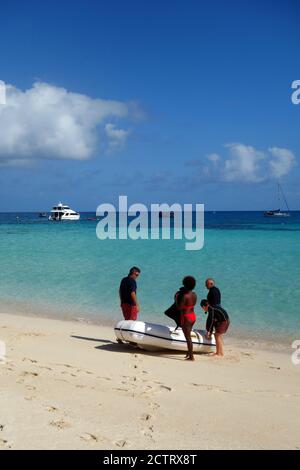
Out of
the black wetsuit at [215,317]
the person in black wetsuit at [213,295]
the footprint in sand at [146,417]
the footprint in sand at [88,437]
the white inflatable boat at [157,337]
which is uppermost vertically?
the person in black wetsuit at [213,295]

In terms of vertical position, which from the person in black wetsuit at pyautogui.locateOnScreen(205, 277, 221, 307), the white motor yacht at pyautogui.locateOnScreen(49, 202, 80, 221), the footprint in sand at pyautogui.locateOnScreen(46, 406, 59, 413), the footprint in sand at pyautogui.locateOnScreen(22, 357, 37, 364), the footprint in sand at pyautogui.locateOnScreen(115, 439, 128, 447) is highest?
the white motor yacht at pyautogui.locateOnScreen(49, 202, 80, 221)

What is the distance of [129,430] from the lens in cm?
519

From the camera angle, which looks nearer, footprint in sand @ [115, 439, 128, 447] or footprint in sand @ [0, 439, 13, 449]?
footprint in sand @ [0, 439, 13, 449]

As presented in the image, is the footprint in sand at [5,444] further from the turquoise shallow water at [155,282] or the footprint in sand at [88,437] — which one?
the turquoise shallow water at [155,282]

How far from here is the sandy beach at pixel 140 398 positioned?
5.03 metres

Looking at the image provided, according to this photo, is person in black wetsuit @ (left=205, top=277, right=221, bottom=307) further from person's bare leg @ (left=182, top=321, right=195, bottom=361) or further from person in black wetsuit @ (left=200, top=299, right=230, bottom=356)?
person's bare leg @ (left=182, top=321, right=195, bottom=361)

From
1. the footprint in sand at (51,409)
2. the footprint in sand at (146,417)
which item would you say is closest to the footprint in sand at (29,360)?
the footprint in sand at (51,409)

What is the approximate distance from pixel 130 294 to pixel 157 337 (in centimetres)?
127

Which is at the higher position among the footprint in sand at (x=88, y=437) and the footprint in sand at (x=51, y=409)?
the footprint in sand at (x=51, y=409)

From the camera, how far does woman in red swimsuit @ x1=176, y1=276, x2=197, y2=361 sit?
29.0ft

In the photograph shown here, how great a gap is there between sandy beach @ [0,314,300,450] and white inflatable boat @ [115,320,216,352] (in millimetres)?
218

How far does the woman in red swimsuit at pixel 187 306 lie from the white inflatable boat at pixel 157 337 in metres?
0.27

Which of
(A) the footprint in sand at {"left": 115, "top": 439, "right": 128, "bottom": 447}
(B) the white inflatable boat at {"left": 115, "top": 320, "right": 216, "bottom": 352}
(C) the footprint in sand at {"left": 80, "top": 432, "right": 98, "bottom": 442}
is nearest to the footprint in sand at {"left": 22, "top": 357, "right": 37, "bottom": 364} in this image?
(B) the white inflatable boat at {"left": 115, "top": 320, "right": 216, "bottom": 352}

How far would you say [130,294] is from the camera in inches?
395
